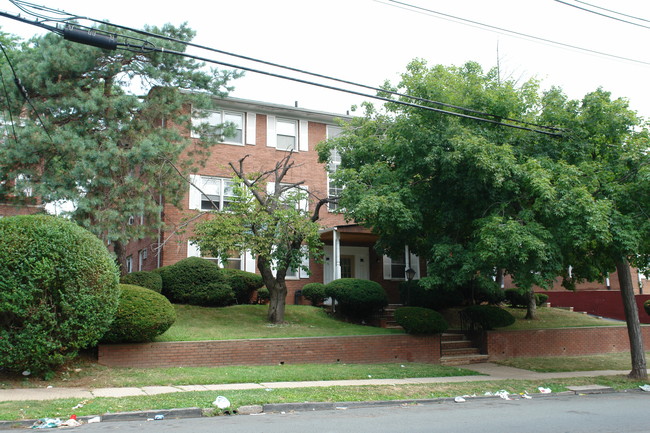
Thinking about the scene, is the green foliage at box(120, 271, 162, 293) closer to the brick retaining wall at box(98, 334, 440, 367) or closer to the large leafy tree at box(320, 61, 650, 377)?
the brick retaining wall at box(98, 334, 440, 367)

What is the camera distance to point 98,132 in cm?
1738

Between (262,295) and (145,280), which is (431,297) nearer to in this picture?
(262,295)

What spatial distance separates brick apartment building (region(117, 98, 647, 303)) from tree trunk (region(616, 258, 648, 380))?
900 cm

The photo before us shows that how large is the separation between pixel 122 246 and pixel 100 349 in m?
6.29

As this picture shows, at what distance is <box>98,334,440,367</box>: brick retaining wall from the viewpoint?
42.1ft

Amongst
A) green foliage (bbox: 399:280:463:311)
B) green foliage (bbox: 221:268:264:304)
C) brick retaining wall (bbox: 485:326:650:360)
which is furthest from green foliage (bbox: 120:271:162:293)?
brick retaining wall (bbox: 485:326:650:360)

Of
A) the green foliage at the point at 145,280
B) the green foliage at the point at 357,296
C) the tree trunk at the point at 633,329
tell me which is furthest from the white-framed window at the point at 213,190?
the tree trunk at the point at 633,329

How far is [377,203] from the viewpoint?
1407 cm

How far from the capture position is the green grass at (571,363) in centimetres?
1644

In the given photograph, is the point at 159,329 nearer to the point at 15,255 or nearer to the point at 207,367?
the point at 207,367

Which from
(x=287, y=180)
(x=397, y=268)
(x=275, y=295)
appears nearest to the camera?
(x=275, y=295)

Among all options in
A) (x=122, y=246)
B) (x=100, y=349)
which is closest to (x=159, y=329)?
(x=100, y=349)

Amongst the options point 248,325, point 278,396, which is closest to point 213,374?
point 278,396

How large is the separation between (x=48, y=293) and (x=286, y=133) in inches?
594
